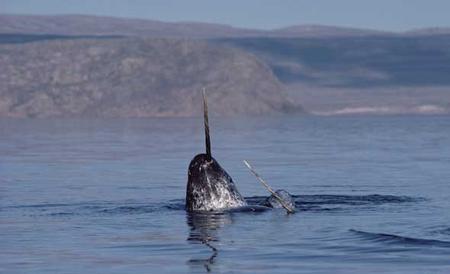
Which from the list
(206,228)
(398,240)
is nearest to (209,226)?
(206,228)

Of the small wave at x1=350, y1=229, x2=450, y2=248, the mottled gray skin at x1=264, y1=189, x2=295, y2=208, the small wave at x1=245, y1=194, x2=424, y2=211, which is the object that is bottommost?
the small wave at x1=350, y1=229, x2=450, y2=248

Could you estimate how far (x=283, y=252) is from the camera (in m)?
21.6

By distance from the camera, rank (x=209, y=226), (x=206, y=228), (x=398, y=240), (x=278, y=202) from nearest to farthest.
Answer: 1. (x=398, y=240)
2. (x=206, y=228)
3. (x=209, y=226)
4. (x=278, y=202)

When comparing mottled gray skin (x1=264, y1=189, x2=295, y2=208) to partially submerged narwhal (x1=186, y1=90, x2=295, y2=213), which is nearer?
partially submerged narwhal (x1=186, y1=90, x2=295, y2=213)

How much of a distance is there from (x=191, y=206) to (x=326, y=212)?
8.94 feet

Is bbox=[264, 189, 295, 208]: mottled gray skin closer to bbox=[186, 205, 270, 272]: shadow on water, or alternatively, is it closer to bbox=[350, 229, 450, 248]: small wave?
bbox=[186, 205, 270, 272]: shadow on water

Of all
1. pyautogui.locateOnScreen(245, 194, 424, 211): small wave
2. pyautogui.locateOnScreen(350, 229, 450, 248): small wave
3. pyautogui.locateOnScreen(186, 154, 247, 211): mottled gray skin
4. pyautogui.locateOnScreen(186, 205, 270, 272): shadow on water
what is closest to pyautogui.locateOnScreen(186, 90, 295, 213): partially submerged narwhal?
pyautogui.locateOnScreen(186, 154, 247, 211): mottled gray skin

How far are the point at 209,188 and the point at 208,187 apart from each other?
0.14ft

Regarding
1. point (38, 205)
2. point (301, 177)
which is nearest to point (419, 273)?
point (38, 205)

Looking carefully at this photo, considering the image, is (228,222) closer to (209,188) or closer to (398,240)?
(209,188)

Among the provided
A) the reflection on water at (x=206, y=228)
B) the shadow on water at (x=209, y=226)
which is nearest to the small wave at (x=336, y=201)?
the shadow on water at (x=209, y=226)

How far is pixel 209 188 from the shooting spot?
2772 centimetres

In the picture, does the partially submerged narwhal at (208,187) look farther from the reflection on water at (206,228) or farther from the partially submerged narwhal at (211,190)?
the reflection on water at (206,228)

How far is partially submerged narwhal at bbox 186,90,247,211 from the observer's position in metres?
27.5
